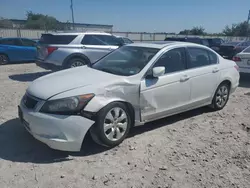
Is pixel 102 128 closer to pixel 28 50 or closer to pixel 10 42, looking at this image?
pixel 28 50

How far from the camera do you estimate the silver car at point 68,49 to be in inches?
321

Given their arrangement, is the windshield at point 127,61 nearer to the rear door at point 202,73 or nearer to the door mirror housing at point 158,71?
the door mirror housing at point 158,71

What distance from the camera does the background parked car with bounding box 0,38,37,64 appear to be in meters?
12.2

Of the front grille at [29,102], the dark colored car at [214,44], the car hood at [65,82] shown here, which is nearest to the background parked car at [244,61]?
the dark colored car at [214,44]

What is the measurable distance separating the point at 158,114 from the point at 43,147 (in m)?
1.92

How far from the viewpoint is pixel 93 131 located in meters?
3.38

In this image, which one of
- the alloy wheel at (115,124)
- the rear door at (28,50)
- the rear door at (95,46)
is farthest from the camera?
the rear door at (28,50)

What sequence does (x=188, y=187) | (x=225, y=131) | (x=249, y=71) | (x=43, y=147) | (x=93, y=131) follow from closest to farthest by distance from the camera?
(x=188, y=187) < (x=93, y=131) < (x=43, y=147) < (x=225, y=131) < (x=249, y=71)

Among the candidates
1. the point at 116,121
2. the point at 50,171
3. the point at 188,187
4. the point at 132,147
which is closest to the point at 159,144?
the point at 132,147

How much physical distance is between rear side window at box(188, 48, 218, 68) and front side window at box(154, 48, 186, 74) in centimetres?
21

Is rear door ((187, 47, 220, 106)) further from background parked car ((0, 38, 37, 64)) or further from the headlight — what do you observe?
background parked car ((0, 38, 37, 64))

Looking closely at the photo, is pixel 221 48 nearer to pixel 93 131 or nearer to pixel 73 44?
pixel 73 44

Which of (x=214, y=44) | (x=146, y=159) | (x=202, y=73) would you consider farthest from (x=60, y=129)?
(x=214, y=44)

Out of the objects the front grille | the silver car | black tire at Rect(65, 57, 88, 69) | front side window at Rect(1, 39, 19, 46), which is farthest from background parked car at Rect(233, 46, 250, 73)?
front side window at Rect(1, 39, 19, 46)
